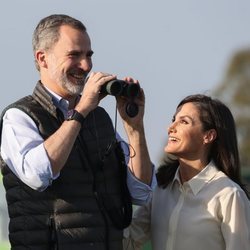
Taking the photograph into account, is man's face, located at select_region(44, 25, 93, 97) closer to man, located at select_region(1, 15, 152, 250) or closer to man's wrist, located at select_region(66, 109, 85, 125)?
man, located at select_region(1, 15, 152, 250)

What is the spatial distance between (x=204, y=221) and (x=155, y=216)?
11.5 inches

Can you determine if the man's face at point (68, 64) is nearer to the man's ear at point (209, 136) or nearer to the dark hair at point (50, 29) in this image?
the dark hair at point (50, 29)

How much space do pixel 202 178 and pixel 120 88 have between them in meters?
0.70

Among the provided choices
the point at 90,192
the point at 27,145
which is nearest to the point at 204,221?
the point at 90,192

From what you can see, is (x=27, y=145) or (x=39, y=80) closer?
(x=27, y=145)

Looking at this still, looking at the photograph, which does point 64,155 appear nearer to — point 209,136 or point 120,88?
point 120,88

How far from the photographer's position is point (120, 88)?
5113 mm

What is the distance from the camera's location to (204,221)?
17.6 ft

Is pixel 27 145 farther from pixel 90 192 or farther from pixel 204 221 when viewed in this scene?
pixel 204 221

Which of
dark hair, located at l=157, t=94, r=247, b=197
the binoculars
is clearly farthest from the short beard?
dark hair, located at l=157, t=94, r=247, b=197

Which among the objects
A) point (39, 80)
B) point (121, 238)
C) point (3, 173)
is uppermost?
point (39, 80)

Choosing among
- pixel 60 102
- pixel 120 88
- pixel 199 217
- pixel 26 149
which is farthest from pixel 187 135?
pixel 26 149

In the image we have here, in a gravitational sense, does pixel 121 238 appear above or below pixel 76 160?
below

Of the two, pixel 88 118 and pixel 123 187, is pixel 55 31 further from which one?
pixel 123 187
